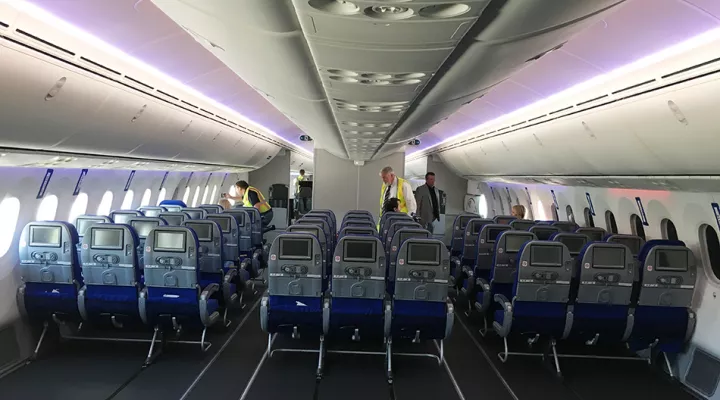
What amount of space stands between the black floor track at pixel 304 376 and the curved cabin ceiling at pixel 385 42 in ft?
10.3

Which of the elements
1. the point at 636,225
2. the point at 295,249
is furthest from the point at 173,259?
the point at 636,225

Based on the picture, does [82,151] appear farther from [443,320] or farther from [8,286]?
[443,320]

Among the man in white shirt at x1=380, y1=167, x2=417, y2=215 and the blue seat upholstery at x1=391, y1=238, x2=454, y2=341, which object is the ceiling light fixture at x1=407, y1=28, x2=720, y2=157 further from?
the man in white shirt at x1=380, y1=167, x2=417, y2=215

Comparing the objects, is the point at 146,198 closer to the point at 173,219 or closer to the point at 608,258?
the point at 173,219

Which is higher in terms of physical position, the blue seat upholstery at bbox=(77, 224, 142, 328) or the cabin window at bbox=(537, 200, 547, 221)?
the cabin window at bbox=(537, 200, 547, 221)

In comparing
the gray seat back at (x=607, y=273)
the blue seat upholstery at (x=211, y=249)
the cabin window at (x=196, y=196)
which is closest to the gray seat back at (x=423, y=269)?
the gray seat back at (x=607, y=273)

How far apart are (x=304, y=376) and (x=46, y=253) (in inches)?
145

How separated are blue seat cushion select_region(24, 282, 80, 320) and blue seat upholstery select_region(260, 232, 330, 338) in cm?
253

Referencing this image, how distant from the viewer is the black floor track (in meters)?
5.82

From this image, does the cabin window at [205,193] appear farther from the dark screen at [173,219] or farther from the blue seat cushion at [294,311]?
the blue seat cushion at [294,311]

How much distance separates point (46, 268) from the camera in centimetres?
653

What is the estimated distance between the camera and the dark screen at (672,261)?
21.0 feet

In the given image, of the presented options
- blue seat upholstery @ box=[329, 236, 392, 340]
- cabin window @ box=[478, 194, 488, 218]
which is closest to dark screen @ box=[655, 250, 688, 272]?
blue seat upholstery @ box=[329, 236, 392, 340]

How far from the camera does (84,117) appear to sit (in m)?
5.71
